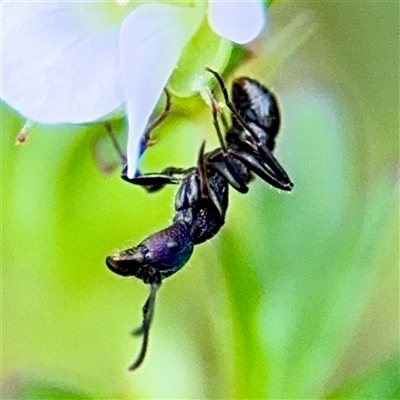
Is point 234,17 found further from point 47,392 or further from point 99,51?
point 47,392

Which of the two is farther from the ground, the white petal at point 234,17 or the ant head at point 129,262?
the white petal at point 234,17

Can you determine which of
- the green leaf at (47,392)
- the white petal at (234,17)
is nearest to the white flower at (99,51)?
the white petal at (234,17)

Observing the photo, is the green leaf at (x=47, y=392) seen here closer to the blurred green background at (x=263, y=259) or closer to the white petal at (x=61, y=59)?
the blurred green background at (x=263, y=259)

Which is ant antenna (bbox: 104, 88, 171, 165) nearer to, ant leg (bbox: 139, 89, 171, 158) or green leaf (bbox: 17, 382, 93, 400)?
ant leg (bbox: 139, 89, 171, 158)

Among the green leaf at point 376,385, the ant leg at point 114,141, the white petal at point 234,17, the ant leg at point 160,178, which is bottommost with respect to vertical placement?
the green leaf at point 376,385

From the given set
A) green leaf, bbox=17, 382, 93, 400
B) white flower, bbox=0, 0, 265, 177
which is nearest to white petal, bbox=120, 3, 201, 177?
white flower, bbox=0, 0, 265, 177
